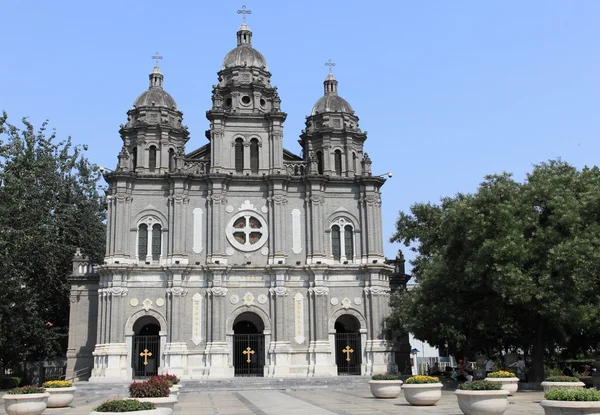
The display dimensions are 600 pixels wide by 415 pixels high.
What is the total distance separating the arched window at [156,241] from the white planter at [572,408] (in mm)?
31102

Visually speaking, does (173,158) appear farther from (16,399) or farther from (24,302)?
(16,399)

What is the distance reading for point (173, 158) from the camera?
45812 millimetres

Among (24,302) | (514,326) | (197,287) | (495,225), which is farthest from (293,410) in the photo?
(24,302)

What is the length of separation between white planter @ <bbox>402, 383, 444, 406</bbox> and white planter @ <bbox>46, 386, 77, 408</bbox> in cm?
1335

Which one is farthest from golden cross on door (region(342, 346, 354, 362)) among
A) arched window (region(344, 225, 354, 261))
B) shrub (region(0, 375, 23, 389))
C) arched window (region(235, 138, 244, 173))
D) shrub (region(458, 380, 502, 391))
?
shrub (region(458, 380, 502, 391))

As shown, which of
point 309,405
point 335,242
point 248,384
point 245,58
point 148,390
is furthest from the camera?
point 245,58

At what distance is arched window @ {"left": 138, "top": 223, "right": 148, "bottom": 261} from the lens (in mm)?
43347

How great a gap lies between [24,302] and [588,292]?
101ft

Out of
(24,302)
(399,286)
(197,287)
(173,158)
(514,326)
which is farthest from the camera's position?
(399,286)

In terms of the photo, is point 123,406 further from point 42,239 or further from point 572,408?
point 42,239

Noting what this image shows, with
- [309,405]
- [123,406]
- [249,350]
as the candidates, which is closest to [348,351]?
[249,350]

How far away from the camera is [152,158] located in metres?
46.0

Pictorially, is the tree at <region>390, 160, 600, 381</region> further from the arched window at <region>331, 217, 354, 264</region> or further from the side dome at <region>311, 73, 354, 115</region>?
the side dome at <region>311, 73, 354, 115</region>

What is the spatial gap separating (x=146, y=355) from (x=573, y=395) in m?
30.7
